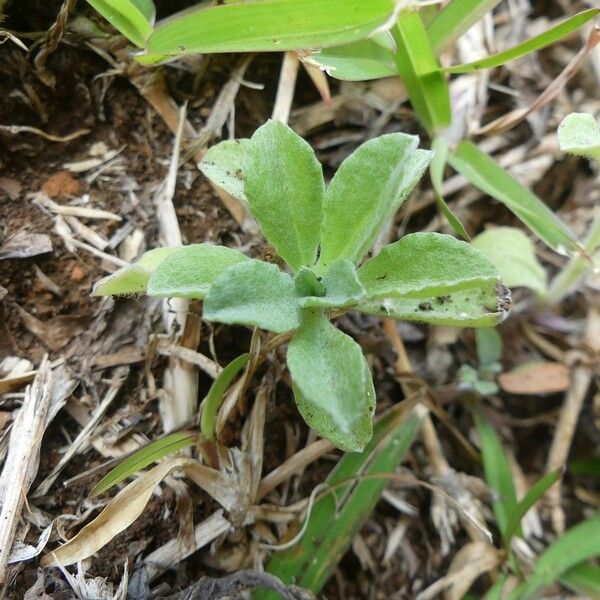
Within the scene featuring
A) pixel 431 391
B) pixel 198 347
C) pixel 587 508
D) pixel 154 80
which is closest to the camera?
pixel 198 347

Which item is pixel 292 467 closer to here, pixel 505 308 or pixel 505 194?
pixel 505 308

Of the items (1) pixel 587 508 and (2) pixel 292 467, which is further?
(1) pixel 587 508

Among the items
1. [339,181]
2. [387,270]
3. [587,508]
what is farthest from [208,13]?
[587,508]

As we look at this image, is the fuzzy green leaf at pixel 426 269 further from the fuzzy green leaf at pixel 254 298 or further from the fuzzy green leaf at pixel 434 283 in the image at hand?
the fuzzy green leaf at pixel 254 298

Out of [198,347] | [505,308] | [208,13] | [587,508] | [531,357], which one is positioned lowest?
[587,508]

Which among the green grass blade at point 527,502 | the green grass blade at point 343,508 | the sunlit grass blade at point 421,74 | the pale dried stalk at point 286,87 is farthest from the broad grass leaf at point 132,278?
the green grass blade at point 527,502

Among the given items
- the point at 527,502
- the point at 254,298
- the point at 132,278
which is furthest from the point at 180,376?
the point at 527,502

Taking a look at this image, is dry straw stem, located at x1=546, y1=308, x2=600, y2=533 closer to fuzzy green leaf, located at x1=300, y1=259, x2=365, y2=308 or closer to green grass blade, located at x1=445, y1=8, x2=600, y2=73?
green grass blade, located at x1=445, y1=8, x2=600, y2=73
